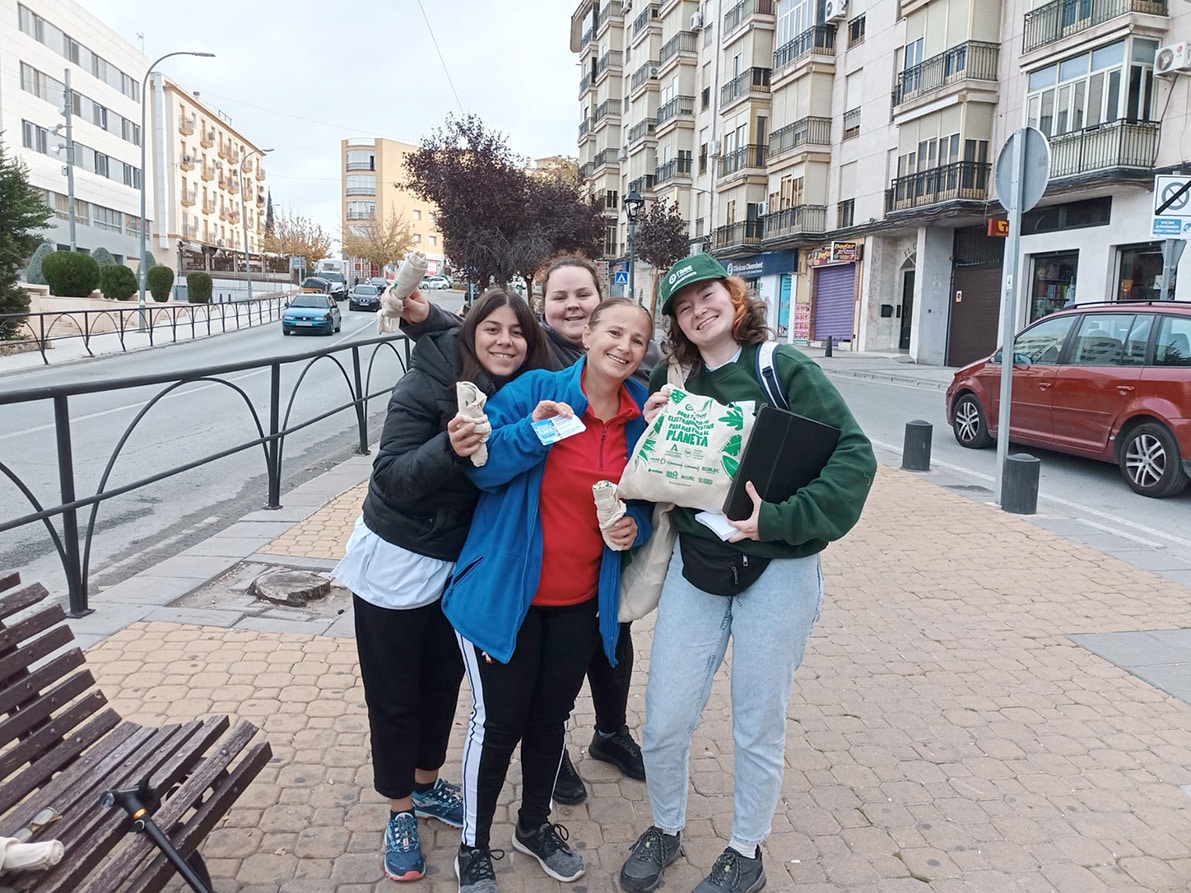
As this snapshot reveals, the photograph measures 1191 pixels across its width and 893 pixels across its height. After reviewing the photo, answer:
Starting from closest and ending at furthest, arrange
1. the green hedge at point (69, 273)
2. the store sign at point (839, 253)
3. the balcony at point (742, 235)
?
1. the green hedge at point (69, 273)
2. the store sign at point (839, 253)
3. the balcony at point (742, 235)

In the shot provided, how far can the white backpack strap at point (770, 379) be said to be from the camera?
2.56 meters

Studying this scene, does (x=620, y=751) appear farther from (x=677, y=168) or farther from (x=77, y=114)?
(x=77, y=114)

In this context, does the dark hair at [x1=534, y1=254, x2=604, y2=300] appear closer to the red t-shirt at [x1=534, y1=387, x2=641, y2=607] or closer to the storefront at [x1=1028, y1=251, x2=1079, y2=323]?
the red t-shirt at [x1=534, y1=387, x2=641, y2=607]

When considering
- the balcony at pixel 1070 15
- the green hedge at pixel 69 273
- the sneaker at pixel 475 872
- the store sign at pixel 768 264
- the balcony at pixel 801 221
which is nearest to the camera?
the sneaker at pixel 475 872

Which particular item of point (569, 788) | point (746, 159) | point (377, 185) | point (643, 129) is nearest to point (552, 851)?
point (569, 788)

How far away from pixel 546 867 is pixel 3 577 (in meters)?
1.72

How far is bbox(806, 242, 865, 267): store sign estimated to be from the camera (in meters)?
32.9

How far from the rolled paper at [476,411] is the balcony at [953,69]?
2830cm

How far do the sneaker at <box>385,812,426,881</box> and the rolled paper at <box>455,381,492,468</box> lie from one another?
45.9 inches

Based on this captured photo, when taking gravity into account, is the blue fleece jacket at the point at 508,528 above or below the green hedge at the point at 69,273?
below

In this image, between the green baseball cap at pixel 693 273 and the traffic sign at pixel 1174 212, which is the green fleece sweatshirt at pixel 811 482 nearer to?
the green baseball cap at pixel 693 273

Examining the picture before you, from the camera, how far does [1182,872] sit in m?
2.79

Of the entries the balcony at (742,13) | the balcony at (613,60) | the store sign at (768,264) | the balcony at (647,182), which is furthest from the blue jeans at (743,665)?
the balcony at (613,60)

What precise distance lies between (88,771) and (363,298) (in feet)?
172
